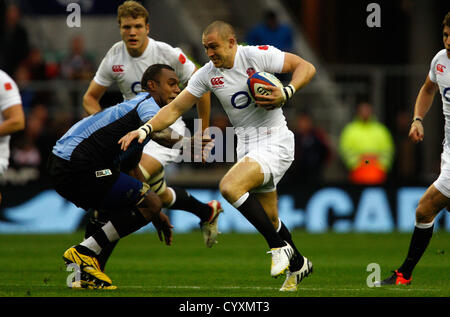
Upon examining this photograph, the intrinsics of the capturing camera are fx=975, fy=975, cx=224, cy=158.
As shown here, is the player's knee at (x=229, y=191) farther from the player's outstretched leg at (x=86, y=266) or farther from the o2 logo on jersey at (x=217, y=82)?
the player's outstretched leg at (x=86, y=266)

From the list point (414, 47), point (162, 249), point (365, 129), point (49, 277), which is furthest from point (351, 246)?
point (414, 47)

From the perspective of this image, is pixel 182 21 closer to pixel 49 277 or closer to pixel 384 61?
pixel 384 61

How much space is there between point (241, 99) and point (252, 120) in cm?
24

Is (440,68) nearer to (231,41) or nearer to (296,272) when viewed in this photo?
(231,41)

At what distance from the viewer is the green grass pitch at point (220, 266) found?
912 cm

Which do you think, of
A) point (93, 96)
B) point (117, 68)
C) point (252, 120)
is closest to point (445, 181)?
point (252, 120)

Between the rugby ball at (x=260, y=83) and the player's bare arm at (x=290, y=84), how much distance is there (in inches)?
1.7

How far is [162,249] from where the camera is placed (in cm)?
1491

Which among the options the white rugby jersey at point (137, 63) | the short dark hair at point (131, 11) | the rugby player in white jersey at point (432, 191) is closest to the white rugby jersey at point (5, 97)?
the white rugby jersey at point (137, 63)

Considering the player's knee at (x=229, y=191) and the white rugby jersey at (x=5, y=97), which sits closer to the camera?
the player's knee at (x=229, y=191)

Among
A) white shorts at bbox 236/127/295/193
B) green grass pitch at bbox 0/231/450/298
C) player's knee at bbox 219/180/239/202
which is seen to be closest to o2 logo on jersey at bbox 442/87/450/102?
white shorts at bbox 236/127/295/193

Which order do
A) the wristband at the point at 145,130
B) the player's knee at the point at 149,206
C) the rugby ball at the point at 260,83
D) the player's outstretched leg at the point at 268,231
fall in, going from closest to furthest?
the player's outstretched leg at the point at 268,231
the wristband at the point at 145,130
the rugby ball at the point at 260,83
the player's knee at the point at 149,206

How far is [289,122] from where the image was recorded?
19.7 meters
